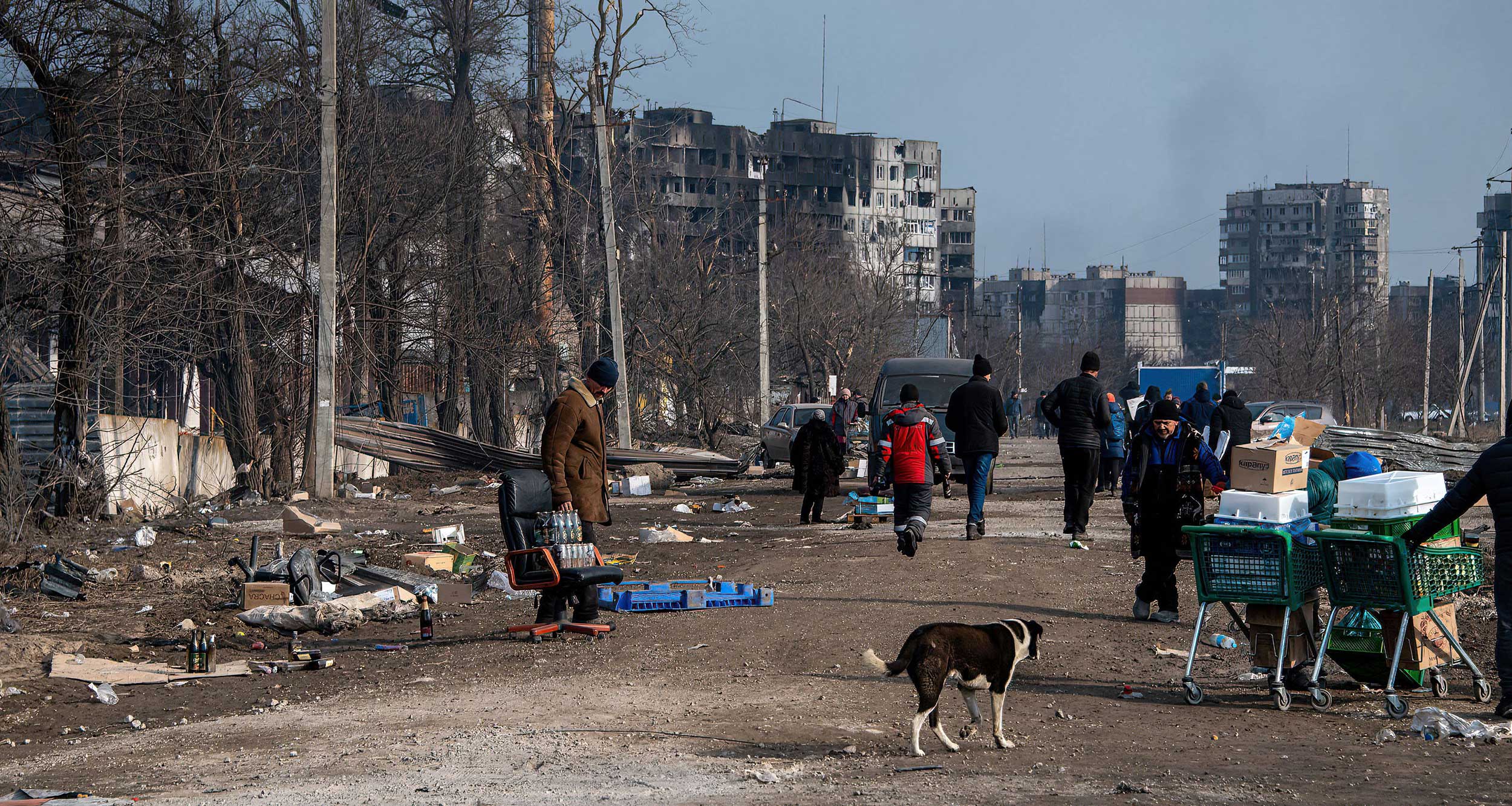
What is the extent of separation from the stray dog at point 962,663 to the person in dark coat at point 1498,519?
7.65 ft

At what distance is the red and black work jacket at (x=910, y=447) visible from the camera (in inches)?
567

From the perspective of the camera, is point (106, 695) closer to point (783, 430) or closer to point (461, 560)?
point (461, 560)

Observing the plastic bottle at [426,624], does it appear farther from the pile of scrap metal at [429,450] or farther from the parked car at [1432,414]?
the parked car at [1432,414]

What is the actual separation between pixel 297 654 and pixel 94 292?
8801 mm

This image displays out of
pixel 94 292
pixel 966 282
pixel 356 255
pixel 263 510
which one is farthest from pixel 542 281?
pixel 966 282

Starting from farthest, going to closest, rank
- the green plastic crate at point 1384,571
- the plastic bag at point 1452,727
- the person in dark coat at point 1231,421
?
1. the person in dark coat at point 1231,421
2. the green plastic crate at point 1384,571
3. the plastic bag at point 1452,727

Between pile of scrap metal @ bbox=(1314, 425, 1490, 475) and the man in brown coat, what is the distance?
20110mm

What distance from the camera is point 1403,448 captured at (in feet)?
94.4

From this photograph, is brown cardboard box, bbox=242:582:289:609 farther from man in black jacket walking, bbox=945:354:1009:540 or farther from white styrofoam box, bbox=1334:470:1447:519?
white styrofoam box, bbox=1334:470:1447:519

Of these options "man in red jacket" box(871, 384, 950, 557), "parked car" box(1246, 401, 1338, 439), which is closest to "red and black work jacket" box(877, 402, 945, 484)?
"man in red jacket" box(871, 384, 950, 557)

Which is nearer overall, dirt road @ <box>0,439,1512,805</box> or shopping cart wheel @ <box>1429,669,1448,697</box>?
dirt road @ <box>0,439,1512,805</box>

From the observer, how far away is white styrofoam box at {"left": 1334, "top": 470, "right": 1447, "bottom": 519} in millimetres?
7965

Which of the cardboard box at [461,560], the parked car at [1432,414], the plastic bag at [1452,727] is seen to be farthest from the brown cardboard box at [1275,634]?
the parked car at [1432,414]

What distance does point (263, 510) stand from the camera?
21766 millimetres
